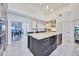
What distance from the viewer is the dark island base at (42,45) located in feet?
7.55

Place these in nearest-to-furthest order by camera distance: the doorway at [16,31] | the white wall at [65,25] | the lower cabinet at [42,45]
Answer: the doorway at [16,31]
the lower cabinet at [42,45]
the white wall at [65,25]

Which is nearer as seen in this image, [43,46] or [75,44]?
[43,46]

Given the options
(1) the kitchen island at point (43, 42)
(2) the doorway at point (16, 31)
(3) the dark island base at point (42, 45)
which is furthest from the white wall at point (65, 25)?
(2) the doorway at point (16, 31)

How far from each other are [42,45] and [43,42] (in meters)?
0.08

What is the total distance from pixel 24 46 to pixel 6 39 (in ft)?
1.42

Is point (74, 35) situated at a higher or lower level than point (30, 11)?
lower

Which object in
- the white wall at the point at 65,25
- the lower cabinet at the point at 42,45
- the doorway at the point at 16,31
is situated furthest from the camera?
the white wall at the point at 65,25

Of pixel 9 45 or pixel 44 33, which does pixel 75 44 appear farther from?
pixel 9 45

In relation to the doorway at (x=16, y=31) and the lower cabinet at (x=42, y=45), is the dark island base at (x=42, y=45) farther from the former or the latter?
the doorway at (x=16, y=31)

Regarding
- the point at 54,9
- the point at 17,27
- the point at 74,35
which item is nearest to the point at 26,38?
the point at 17,27

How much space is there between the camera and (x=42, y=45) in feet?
7.99

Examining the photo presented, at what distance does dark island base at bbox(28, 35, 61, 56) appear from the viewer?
7.55ft

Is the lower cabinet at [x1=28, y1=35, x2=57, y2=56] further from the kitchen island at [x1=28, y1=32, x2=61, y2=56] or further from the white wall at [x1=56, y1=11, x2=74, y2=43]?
the white wall at [x1=56, y1=11, x2=74, y2=43]

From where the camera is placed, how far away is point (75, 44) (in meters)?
2.82
